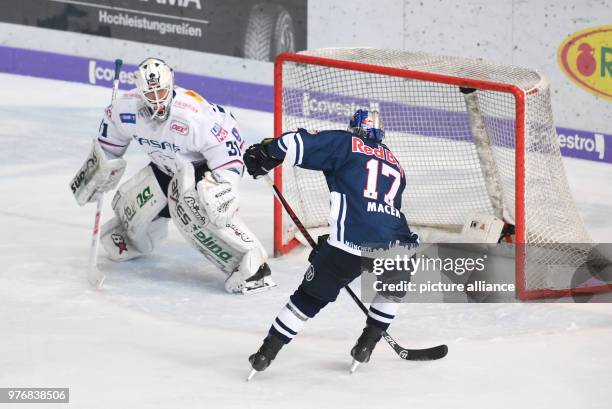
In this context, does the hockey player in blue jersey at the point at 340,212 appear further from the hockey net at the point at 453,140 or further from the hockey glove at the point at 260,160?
the hockey net at the point at 453,140

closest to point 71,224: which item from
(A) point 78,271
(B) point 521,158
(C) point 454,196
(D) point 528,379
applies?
(A) point 78,271

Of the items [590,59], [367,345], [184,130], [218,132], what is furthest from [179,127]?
[590,59]

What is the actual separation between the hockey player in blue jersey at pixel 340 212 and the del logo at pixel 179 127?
1.03 metres

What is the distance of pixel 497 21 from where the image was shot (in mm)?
7992

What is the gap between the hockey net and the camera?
5.80 metres

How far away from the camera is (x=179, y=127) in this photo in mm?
5801

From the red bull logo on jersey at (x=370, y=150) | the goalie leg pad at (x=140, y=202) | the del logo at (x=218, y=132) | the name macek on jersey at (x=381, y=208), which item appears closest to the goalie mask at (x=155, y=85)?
the del logo at (x=218, y=132)

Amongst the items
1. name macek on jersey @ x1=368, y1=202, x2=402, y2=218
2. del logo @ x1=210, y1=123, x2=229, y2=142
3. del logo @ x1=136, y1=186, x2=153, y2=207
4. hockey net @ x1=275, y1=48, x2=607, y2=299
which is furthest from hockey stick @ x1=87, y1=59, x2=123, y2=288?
name macek on jersey @ x1=368, y1=202, x2=402, y2=218

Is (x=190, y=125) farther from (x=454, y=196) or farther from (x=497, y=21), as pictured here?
(x=497, y=21)

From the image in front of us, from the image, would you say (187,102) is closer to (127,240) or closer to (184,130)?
(184,130)

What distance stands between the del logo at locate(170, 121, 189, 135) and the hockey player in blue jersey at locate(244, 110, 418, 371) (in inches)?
40.4

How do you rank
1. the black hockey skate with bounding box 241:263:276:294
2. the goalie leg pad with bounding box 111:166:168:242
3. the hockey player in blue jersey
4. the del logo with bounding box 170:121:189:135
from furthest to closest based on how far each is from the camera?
1. the goalie leg pad with bounding box 111:166:168:242
2. the black hockey skate with bounding box 241:263:276:294
3. the del logo with bounding box 170:121:189:135
4. the hockey player in blue jersey

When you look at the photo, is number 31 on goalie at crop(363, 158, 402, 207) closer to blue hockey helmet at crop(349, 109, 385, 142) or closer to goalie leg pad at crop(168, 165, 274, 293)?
blue hockey helmet at crop(349, 109, 385, 142)

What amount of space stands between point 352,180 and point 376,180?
3.3 inches
